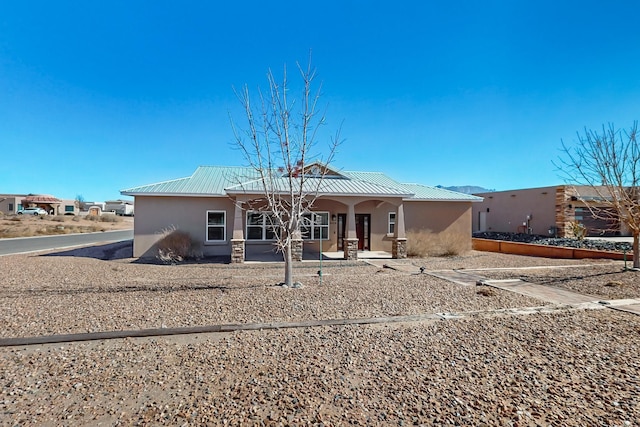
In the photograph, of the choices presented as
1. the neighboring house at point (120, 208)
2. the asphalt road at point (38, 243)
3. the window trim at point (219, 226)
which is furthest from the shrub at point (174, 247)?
the neighboring house at point (120, 208)

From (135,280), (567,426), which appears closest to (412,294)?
(567,426)

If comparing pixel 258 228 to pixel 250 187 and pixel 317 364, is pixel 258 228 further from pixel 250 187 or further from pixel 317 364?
pixel 317 364

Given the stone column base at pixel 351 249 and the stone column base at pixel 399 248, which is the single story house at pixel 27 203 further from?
the stone column base at pixel 399 248

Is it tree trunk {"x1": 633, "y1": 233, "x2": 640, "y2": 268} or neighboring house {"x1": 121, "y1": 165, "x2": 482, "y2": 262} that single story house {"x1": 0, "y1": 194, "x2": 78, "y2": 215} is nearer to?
neighboring house {"x1": 121, "y1": 165, "x2": 482, "y2": 262}

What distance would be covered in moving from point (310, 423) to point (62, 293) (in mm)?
7507

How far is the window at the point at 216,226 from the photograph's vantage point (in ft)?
51.5

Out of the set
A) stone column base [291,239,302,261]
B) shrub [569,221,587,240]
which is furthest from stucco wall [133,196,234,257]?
shrub [569,221,587,240]

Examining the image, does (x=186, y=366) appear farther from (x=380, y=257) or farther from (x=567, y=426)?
(x=380, y=257)

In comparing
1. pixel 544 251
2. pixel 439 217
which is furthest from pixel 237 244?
pixel 544 251

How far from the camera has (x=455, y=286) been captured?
8758 mm

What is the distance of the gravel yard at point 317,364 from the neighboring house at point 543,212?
1906 centimetres

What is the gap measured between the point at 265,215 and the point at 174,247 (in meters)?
4.06

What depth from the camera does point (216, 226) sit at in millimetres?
15805

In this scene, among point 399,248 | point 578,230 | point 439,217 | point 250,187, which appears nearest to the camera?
point 250,187
